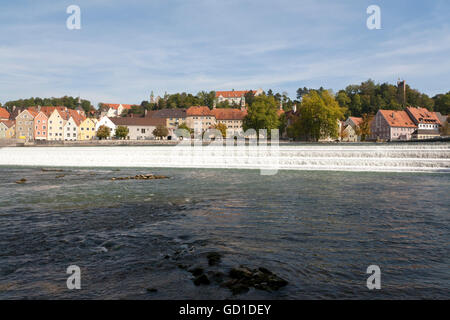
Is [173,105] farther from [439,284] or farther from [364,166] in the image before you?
[439,284]

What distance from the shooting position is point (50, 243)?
280 inches

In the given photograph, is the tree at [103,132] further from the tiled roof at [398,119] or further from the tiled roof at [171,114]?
the tiled roof at [398,119]

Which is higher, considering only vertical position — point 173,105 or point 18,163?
point 173,105

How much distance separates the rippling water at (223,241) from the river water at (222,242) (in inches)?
0.9

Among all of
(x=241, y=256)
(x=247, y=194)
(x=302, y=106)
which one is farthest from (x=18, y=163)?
(x=302, y=106)

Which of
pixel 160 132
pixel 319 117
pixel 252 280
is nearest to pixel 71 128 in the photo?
Answer: pixel 160 132

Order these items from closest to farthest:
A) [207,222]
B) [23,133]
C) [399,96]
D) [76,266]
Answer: [76,266] < [207,222] < [23,133] < [399,96]

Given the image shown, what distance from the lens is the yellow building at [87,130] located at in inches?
4441

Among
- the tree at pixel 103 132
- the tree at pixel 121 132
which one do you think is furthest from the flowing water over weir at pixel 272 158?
the tree at pixel 121 132

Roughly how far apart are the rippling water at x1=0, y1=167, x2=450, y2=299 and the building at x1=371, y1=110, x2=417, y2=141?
91.0m

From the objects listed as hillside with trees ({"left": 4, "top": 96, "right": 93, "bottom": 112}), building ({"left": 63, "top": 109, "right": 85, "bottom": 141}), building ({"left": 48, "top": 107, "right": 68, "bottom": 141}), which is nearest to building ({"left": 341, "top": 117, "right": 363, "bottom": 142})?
building ({"left": 63, "top": 109, "right": 85, "bottom": 141})

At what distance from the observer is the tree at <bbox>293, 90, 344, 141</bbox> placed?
72312mm

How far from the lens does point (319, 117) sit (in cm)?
7219
